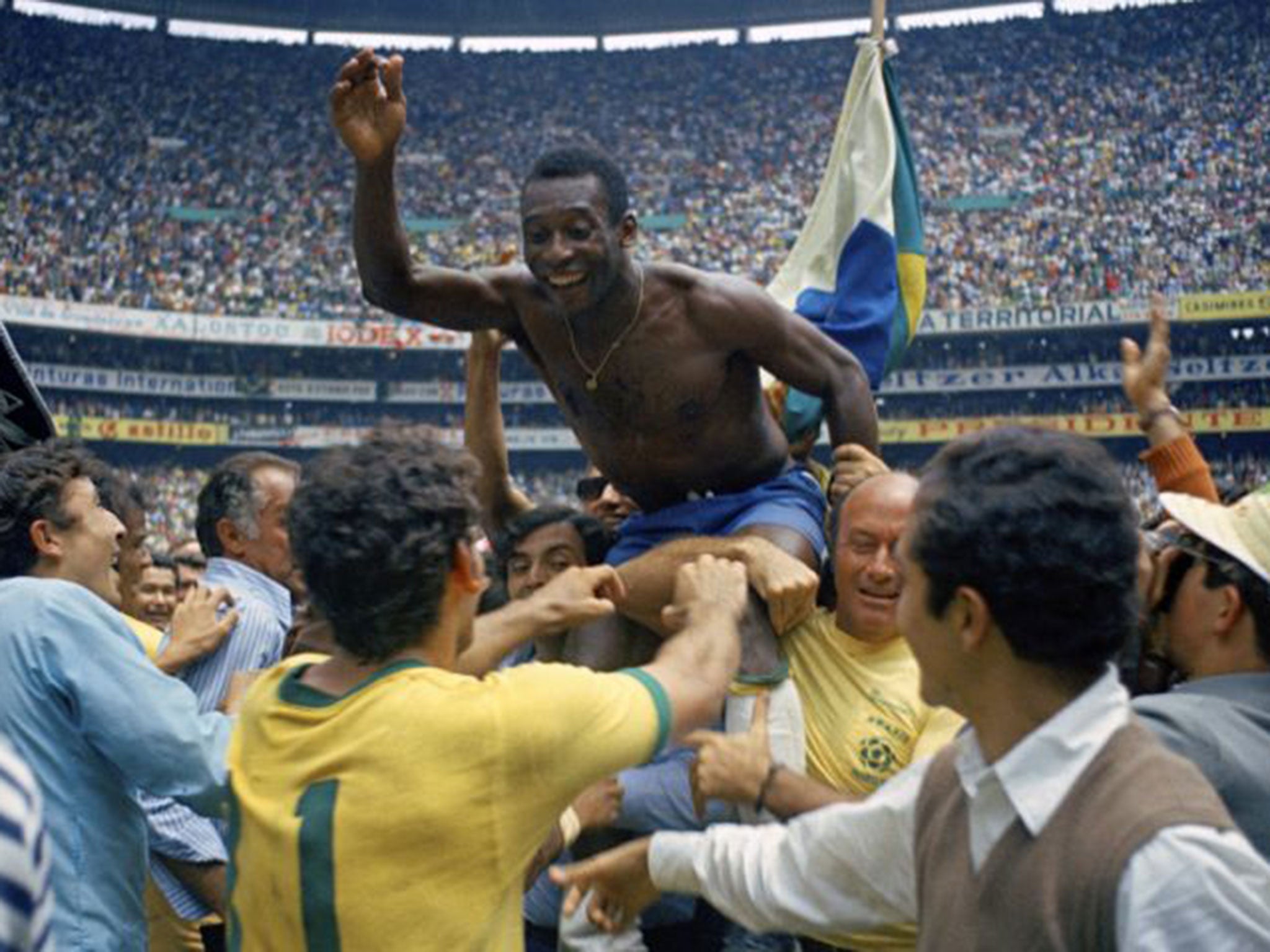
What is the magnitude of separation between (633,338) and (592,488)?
192cm

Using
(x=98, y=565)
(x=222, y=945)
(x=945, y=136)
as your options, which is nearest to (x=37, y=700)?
(x=98, y=565)

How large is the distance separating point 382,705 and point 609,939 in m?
0.82

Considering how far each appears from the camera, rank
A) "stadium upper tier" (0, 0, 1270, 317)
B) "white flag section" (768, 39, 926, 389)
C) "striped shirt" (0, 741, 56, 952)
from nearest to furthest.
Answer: "striped shirt" (0, 741, 56, 952), "white flag section" (768, 39, 926, 389), "stadium upper tier" (0, 0, 1270, 317)

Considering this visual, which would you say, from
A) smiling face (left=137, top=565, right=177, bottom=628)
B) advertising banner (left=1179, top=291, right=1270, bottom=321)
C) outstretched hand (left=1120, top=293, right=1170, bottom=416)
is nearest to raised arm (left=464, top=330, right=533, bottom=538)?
outstretched hand (left=1120, top=293, right=1170, bottom=416)

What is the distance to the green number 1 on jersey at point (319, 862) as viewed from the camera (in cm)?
195

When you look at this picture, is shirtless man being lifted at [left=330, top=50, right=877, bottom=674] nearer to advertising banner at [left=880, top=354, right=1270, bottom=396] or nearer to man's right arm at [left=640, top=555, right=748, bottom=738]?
man's right arm at [left=640, top=555, right=748, bottom=738]

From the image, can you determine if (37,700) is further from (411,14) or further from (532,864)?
(411,14)

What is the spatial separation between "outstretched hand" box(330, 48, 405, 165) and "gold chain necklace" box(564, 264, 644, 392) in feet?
2.08

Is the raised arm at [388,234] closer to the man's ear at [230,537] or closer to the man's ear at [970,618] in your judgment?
the man's ear at [230,537]

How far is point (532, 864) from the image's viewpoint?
2.79 metres

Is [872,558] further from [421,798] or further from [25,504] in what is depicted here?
[25,504]

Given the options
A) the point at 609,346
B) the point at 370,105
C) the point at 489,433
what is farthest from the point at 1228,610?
the point at 489,433

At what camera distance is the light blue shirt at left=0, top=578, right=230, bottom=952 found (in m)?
2.57

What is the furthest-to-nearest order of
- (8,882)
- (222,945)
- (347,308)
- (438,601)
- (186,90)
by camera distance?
(186,90) → (347,308) → (222,945) → (438,601) → (8,882)
